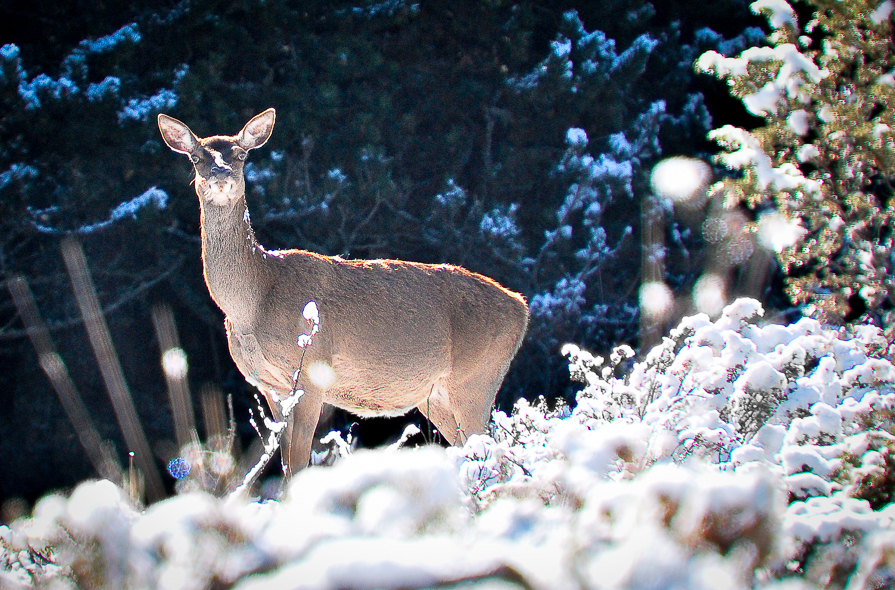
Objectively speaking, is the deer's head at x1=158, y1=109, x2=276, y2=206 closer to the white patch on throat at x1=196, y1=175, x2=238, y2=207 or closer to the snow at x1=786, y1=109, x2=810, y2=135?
the white patch on throat at x1=196, y1=175, x2=238, y2=207

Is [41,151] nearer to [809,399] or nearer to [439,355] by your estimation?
[439,355]

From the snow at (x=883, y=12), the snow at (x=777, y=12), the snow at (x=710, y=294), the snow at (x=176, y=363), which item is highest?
the snow at (x=883, y=12)

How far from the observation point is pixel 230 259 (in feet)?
15.2

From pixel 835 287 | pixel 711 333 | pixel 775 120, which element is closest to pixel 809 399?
pixel 711 333

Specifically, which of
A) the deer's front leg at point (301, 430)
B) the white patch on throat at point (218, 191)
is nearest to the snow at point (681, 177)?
the deer's front leg at point (301, 430)

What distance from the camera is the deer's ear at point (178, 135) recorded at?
465 cm

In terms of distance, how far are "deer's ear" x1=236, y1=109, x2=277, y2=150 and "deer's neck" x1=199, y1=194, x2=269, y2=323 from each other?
414 millimetres

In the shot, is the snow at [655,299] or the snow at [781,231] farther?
the snow at [655,299]

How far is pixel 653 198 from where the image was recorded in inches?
433

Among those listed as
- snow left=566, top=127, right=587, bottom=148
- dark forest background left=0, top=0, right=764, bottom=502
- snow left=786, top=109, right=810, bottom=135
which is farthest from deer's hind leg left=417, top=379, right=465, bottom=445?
snow left=566, top=127, right=587, bottom=148

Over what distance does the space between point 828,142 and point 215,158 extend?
3386 mm

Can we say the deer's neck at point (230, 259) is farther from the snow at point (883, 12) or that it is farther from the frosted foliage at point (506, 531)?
the snow at point (883, 12)

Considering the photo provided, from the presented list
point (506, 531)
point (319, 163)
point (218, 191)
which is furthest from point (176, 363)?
point (506, 531)

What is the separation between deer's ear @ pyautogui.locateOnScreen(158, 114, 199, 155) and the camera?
4647 millimetres
